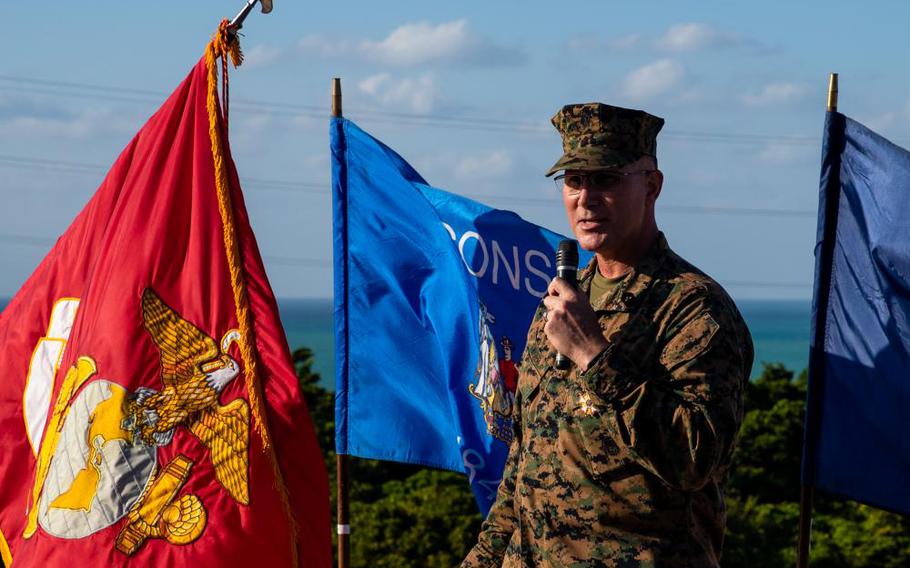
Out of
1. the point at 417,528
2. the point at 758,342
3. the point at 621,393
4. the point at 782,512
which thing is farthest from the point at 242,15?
the point at 758,342

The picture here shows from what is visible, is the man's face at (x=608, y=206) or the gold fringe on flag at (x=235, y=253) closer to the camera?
the man's face at (x=608, y=206)

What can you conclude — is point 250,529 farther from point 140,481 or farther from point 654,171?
point 654,171

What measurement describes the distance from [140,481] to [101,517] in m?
0.20

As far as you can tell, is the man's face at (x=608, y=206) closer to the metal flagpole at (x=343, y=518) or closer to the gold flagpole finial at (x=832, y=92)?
the gold flagpole finial at (x=832, y=92)

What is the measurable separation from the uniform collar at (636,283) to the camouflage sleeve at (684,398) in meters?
0.19

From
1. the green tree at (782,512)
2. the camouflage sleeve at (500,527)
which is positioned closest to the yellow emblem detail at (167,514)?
the camouflage sleeve at (500,527)

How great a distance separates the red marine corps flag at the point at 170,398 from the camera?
5.75m

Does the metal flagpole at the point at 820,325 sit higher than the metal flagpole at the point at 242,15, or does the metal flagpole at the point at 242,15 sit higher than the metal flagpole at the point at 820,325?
the metal flagpole at the point at 242,15

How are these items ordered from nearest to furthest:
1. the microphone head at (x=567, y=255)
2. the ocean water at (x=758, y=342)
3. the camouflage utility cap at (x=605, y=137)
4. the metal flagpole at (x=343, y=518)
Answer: the microphone head at (x=567, y=255) < the camouflage utility cap at (x=605, y=137) < the metal flagpole at (x=343, y=518) < the ocean water at (x=758, y=342)

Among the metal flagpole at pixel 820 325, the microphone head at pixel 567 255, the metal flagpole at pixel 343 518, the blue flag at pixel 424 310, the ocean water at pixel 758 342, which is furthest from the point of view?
the ocean water at pixel 758 342

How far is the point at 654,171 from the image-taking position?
3.81m

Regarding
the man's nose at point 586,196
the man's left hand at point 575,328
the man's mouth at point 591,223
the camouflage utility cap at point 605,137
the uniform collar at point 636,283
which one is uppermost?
the camouflage utility cap at point 605,137

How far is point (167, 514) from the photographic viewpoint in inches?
227

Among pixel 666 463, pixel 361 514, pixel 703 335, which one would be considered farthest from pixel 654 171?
pixel 361 514
